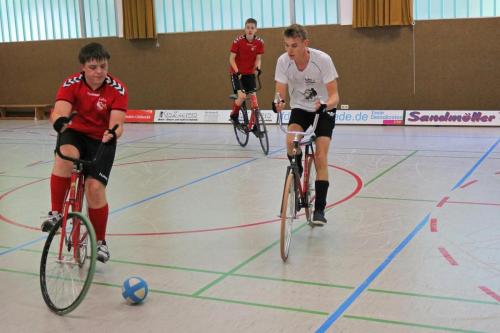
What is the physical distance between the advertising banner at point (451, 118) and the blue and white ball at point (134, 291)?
9.19m

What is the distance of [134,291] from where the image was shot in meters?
3.79

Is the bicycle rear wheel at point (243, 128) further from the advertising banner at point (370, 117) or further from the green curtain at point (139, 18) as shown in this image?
the green curtain at point (139, 18)

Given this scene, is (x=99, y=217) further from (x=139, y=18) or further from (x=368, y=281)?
(x=139, y=18)

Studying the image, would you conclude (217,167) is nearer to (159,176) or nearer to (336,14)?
(159,176)

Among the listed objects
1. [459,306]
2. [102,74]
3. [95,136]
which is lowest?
[459,306]

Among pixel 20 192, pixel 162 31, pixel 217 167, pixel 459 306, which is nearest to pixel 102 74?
pixel 459 306

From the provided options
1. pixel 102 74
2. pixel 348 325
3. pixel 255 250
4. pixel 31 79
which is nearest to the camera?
pixel 348 325

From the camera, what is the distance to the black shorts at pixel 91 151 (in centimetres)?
416

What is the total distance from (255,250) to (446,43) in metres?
8.48

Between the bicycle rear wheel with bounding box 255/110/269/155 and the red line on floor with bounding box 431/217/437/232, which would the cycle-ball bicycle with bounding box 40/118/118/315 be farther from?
the bicycle rear wheel with bounding box 255/110/269/155

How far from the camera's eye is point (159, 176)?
790cm

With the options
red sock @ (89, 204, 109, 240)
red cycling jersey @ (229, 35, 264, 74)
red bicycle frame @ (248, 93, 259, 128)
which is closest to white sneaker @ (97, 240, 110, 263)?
red sock @ (89, 204, 109, 240)

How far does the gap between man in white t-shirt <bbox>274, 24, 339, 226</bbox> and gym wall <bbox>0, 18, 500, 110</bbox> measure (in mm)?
7624

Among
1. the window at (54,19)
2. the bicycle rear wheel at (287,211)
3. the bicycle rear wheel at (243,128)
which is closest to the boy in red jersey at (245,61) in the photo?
the bicycle rear wheel at (243,128)
